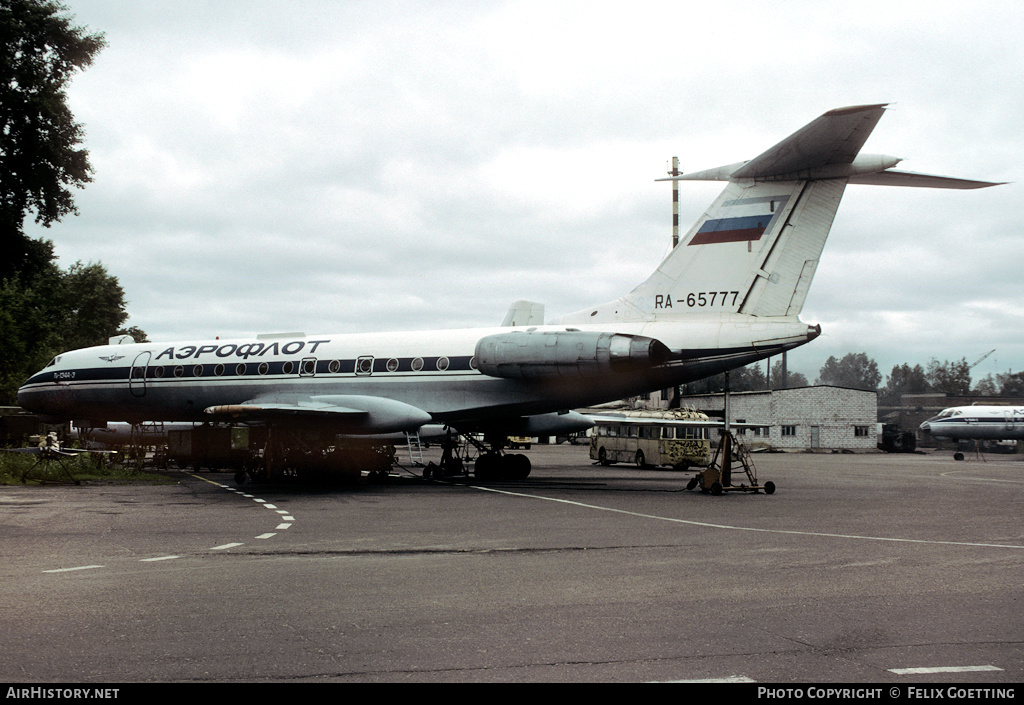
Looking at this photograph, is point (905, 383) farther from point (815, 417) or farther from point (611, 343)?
point (611, 343)

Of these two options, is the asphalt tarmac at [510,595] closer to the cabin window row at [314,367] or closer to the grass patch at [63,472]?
the grass patch at [63,472]

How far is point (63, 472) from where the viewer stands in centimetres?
2197

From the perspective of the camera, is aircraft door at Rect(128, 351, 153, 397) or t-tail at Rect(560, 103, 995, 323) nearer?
t-tail at Rect(560, 103, 995, 323)

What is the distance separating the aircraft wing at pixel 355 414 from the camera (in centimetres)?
2073

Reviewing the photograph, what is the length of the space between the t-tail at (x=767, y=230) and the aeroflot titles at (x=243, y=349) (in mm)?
10402

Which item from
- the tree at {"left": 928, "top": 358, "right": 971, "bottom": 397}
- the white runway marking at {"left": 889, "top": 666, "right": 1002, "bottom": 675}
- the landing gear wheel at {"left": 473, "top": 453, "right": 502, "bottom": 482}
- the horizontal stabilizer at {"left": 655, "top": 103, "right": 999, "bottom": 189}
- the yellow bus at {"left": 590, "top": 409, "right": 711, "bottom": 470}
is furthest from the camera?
the tree at {"left": 928, "top": 358, "right": 971, "bottom": 397}

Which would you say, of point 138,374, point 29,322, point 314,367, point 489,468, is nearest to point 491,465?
point 489,468

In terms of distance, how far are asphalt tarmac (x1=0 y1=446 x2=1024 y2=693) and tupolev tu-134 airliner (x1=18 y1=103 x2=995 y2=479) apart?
184 inches

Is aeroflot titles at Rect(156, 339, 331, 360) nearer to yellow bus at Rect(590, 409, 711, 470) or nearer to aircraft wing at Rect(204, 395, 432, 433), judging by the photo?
aircraft wing at Rect(204, 395, 432, 433)

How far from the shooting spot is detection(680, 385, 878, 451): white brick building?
187 feet

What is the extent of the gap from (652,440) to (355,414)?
13.7 meters

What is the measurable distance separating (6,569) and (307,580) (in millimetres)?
3225

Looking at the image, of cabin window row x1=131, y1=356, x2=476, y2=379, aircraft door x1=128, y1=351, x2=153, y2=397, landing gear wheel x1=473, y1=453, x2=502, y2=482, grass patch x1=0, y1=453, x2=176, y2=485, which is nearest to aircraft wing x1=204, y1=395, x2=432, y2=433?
cabin window row x1=131, y1=356, x2=476, y2=379

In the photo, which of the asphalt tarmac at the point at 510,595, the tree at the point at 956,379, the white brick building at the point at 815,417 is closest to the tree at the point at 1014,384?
the tree at the point at 956,379
